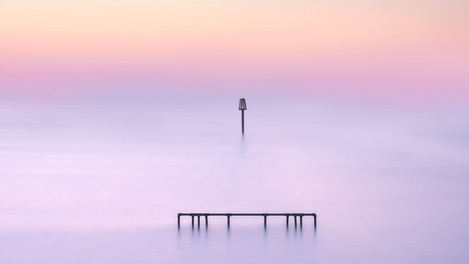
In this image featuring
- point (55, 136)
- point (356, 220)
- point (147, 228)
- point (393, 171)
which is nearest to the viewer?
point (147, 228)

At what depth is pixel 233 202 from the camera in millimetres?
16734

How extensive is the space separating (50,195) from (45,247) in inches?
250

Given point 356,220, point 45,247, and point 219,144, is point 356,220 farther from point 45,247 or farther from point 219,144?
point 219,144

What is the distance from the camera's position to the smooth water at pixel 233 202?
11203 millimetres

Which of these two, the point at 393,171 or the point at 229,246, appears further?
the point at 393,171

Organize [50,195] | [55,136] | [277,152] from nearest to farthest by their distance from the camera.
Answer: [50,195], [277,152], [55,136]

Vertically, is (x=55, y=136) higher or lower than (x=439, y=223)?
higher

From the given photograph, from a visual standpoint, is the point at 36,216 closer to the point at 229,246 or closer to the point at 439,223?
the point at 229,246

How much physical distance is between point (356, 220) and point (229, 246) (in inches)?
155

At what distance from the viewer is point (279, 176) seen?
2181cm

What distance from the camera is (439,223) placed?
13734mm

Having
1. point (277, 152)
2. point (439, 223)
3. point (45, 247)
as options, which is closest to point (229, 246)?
point (45, 247)

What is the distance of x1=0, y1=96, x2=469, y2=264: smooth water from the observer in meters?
11.2

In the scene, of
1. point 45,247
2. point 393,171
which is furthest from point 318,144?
point 45,247
